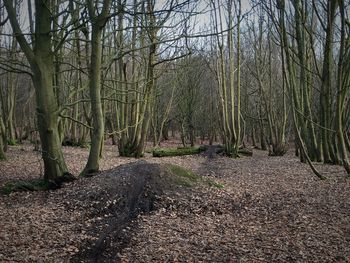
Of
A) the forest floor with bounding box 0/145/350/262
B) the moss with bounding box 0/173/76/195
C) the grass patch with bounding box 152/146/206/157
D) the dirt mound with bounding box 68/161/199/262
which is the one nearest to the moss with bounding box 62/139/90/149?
the grass patch with bounding box 152/146/206/157

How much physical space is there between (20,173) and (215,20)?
11.6 meters

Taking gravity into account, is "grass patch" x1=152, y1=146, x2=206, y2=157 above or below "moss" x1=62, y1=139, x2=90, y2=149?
below

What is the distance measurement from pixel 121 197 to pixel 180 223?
1.54 m

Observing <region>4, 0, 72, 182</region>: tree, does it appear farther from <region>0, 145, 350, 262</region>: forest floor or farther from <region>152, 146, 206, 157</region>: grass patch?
<region>152, 146, 206, 157</region>: grass patch

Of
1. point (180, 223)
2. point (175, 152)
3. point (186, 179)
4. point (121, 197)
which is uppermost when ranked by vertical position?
point (175, 152)

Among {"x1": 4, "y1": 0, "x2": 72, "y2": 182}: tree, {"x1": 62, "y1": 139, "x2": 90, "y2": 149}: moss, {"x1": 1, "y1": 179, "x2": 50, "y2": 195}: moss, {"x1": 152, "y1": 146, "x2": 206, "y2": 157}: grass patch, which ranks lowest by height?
{"x1": 1, "y1": 179, "x2": 50, "y2": 195}: moss

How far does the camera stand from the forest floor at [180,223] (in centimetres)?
483

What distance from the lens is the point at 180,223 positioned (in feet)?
20.2

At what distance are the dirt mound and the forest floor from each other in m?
0.02

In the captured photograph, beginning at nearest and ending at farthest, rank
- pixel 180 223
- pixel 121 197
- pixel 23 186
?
1. pixel 180 223
2. pixel 121 197
3. pixel 23 186

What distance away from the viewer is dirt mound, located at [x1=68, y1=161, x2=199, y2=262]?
18.3 feet

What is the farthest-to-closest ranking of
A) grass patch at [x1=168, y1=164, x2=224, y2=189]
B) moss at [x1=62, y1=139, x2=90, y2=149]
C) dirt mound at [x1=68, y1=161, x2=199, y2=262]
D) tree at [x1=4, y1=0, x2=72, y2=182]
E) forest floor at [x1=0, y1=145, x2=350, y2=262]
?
moss at [x1=62, y1=139, x2=90, y2=149] < tree at [x1=4, y1=0, x2=72, y2=182] < grass patch at [x1=168, y1=164, x2=224, y2=189] < dirt mound at [x1=68, y1=161, x2=199, y2=262] < forest floor at [x1=0, y1=145, x2=350, y2=262]

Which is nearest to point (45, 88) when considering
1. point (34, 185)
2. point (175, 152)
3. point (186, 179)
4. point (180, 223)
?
point (34, 185)

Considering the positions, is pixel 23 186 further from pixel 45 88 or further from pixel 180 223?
pixel 180 223
